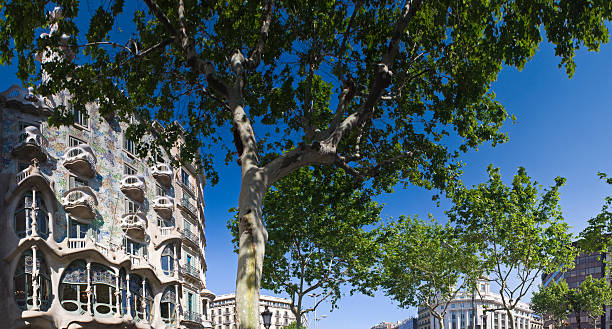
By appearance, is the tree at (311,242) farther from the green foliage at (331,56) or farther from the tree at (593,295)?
the tree at (593,295)

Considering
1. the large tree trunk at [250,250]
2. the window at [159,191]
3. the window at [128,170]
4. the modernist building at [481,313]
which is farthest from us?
the modernist building at [481,313]

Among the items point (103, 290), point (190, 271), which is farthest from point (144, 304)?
point (190, 271)

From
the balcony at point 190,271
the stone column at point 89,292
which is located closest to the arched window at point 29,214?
the stone column at point 89,292

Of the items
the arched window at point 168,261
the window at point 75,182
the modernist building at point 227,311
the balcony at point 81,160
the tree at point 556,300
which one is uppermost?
the balcony at point 81,160

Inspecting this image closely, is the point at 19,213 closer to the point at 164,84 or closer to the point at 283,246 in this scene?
the point at 283,246

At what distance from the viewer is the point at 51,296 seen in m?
26.0

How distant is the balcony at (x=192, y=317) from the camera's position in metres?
36.2

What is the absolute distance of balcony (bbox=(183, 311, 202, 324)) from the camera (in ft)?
119

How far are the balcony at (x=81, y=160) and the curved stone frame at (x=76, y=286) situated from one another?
17.5 feet

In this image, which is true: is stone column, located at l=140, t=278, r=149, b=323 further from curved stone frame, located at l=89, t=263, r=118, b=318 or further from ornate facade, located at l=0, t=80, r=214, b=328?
curved stone frame, located at l=89, t=263, r=118, b=318

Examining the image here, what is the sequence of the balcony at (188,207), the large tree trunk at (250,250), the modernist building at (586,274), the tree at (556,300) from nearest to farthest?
the large tree trunk at (250,250) → the balcony at (188,207) → the tree at (556,300) → the modernist building at (586,274)

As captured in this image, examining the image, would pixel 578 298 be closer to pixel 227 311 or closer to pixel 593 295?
pixel 593 295

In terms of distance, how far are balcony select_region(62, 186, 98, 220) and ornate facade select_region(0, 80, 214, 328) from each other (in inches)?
2.2

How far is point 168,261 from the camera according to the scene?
3538 centimetres
